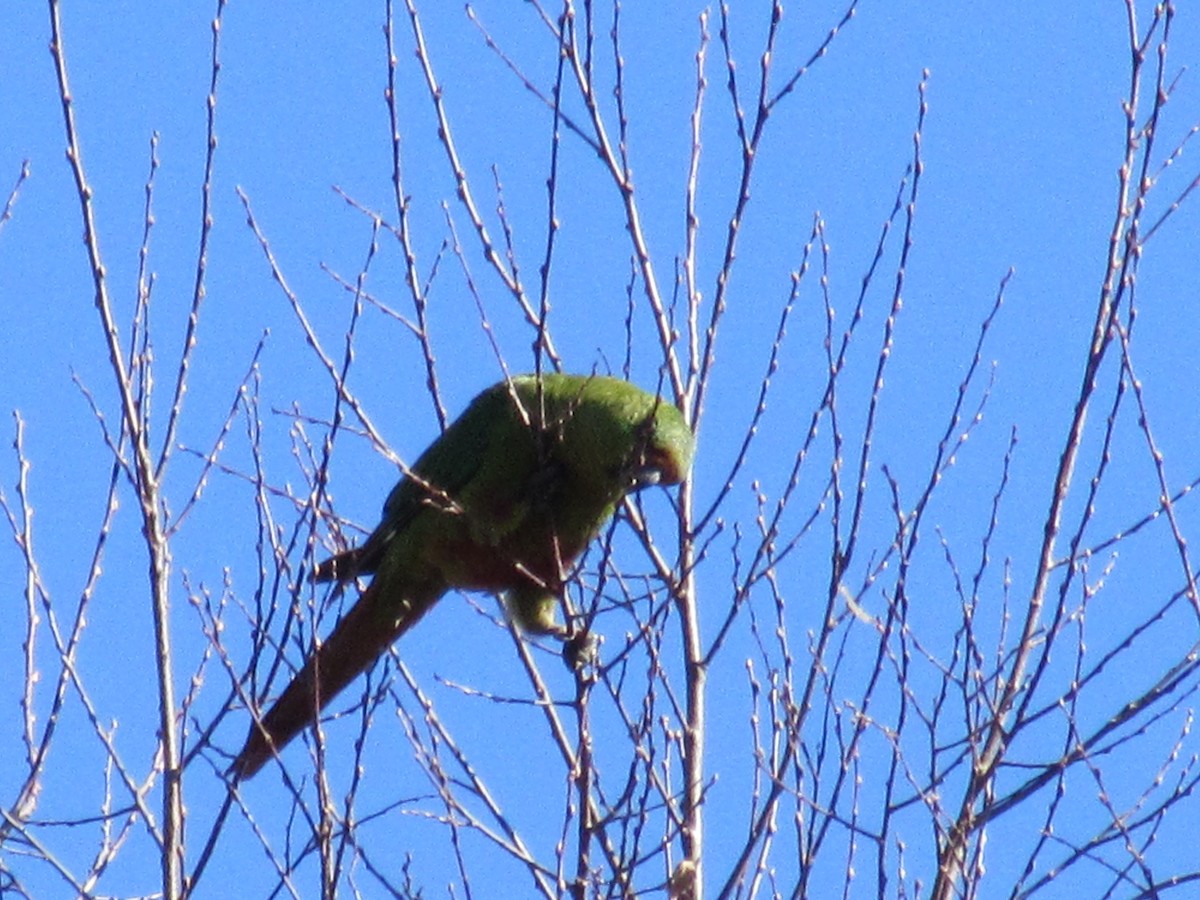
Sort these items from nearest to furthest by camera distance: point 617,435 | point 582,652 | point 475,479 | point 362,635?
point 582,652 < point 617,435 < point 475,479 < point 362,635

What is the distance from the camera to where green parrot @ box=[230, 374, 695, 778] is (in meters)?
5.51

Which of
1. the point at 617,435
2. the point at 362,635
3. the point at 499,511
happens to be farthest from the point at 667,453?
the point at 362,635

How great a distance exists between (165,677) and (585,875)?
1064mm

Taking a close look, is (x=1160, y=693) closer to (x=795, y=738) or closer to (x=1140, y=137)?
(x=795, y=738)

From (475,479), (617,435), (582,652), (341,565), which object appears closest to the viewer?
(582,652)

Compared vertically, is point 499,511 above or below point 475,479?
below

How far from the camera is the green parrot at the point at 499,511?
5508 millimetres

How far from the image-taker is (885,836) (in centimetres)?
400

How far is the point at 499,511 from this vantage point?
574 centimetres

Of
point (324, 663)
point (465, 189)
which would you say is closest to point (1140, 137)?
point (465, 189)

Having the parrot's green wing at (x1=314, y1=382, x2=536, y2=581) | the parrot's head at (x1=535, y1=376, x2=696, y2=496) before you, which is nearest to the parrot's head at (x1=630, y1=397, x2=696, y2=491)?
the parrot's head at (x1=535, y1=376, x2=696, y2=496)

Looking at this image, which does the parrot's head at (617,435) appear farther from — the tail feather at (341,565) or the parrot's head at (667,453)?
the tail feather at (341,565)

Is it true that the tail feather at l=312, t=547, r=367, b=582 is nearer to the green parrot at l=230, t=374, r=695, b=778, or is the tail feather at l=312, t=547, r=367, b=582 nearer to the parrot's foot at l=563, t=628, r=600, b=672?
the green parrot at l=230, t=374, r=695, b=778

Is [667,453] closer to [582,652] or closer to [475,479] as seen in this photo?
[475,479]
